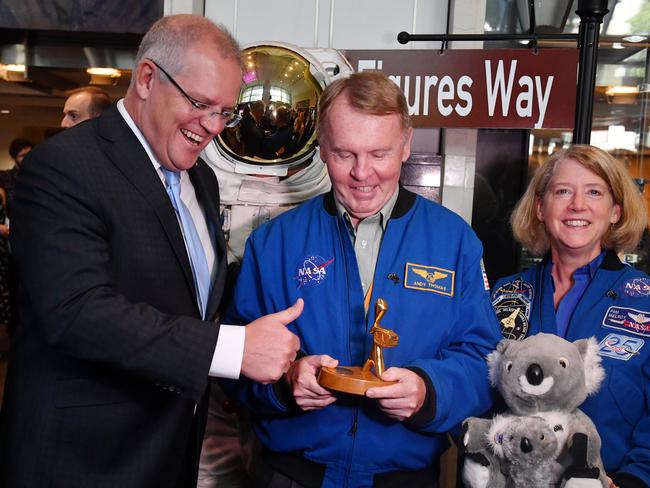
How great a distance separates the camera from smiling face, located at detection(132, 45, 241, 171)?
4.93 feet

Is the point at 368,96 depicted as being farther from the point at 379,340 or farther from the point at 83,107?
the point at 83,107

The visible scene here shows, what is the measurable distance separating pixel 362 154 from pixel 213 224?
0.45m

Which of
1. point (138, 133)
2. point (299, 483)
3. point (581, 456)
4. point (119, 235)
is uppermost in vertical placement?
point (138, 133)

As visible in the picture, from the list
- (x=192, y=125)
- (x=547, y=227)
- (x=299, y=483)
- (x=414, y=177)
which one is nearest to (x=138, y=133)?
(x=192, y=125)

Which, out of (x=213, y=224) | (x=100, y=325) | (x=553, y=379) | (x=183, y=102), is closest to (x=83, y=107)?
(x=213, y=224)

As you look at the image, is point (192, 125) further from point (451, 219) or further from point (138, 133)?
point (451, 219)

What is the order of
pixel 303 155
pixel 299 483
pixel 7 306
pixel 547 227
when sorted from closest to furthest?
pixel 299 483
pixel 547 227
pixel 303 155
pixel 7 306

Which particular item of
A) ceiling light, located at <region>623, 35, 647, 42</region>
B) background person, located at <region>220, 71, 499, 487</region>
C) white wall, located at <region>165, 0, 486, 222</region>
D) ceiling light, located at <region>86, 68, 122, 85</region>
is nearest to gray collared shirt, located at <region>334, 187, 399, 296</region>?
background person, located at <region>220, 71, 499, 487</region>

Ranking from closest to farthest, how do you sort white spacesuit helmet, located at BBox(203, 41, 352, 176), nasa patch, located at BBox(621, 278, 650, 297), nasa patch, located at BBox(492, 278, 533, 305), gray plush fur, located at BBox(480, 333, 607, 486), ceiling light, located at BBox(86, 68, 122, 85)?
gray plush fur, located at BBox(480, 333, 607, 486)
nasa patch, located at BBox(621, 278, 650, 297)
nasa patch, located at BBox(492, 278, 533, 305)
white spacesuit helmet, located at BBox(203, 41, 352, 176)
ceiling light, located at BBox(86, 68, 122, 85)

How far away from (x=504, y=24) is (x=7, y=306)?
10.9 ft

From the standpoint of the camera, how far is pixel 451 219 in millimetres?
1624

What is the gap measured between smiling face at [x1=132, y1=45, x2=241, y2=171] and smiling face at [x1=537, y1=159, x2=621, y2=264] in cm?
85

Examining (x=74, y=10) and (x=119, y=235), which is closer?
(x=119, y=235)

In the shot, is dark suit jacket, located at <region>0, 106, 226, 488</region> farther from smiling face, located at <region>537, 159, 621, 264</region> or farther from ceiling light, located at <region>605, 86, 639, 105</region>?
ceiling light, located at <region>605, 86, 639, 105</region>
